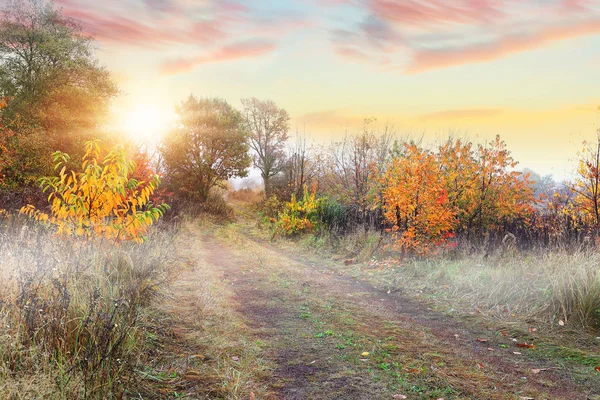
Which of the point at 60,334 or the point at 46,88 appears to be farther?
the point at 46,88

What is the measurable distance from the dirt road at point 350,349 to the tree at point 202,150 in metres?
15.5

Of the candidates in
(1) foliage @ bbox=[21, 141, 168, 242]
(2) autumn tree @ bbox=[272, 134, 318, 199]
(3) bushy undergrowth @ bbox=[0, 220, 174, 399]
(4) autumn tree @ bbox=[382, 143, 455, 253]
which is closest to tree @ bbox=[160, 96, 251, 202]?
(2) autumn tree @ bbox=[272, 134, 318, 199]

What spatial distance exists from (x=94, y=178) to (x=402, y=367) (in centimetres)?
476

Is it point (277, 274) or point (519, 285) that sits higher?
point (519, 285)

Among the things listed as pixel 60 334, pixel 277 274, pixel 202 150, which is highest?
pixel 202 150

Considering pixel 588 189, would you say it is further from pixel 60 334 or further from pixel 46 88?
pixel 46 88

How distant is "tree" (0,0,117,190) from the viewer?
1700 cm

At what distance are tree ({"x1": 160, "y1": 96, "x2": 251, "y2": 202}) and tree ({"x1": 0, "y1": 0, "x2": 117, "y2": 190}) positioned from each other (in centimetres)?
416

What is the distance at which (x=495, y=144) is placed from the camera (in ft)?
38.5

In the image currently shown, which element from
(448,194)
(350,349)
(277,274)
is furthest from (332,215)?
(350,349)

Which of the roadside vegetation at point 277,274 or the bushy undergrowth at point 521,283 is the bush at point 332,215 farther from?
the bushy undergrowth at point 521,283

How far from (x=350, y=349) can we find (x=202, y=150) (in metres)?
20.2

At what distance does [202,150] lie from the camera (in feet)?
76.0

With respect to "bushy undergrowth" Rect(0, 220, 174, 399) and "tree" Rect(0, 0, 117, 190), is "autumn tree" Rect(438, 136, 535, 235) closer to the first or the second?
"bushy undergrowth" Rect(0, 220, 174, 399)
